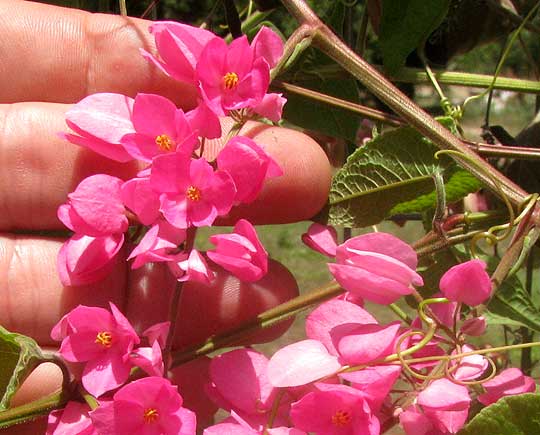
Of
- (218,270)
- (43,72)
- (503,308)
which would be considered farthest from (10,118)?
(503,308)

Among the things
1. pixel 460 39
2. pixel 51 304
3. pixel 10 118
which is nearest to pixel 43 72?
Result: pixel 10 118

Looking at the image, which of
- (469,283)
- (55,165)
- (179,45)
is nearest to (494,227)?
(469,283)

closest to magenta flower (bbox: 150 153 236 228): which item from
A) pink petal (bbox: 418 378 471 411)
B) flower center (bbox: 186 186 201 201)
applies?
flower center (bbox: 186 186 201 201)

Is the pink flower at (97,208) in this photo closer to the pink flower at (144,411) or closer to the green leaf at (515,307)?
the pink flower at (144,411)

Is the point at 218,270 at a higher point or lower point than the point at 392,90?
lower

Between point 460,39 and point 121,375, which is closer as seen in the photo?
point 121,375

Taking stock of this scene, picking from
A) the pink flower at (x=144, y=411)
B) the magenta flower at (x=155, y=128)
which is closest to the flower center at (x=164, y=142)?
the magenta flower at (x=155, y=128)

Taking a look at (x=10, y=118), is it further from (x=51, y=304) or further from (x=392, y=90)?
(x=392, y=90)
